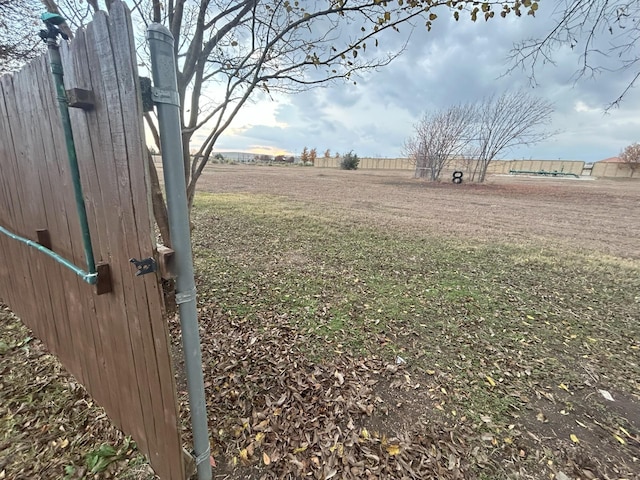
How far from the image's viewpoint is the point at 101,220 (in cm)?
131

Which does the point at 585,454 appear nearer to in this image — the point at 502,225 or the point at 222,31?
the point at 222,31

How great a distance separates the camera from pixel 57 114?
140 cm

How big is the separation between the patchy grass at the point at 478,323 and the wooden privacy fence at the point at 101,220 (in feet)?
4.82

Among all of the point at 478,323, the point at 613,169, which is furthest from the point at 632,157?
the point at 478,323

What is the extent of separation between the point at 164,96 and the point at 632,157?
5191cm

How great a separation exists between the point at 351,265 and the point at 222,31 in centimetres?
357

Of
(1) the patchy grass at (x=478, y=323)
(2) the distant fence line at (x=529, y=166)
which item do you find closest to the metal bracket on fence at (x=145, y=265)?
(1) the patchy grass at (x=478, y=323)

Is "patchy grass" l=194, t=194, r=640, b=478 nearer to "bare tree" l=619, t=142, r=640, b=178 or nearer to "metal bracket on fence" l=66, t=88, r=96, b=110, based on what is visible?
"metal bracket on fence" l=66, t=88, r=96, b=110

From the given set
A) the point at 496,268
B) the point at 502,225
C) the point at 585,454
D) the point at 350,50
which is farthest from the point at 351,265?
the point at 502,225

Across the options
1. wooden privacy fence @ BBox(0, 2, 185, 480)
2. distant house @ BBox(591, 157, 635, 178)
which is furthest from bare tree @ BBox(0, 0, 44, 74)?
distant house @ BBox(591, 157, 635, 178)

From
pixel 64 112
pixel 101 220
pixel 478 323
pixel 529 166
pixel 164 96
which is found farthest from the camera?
pixel 529 166

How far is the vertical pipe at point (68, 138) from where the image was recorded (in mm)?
1160

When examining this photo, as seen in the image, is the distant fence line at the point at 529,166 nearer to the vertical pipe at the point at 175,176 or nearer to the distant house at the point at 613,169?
the distant house at the point at 613,169

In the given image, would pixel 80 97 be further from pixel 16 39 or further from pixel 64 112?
pixel 16 39
